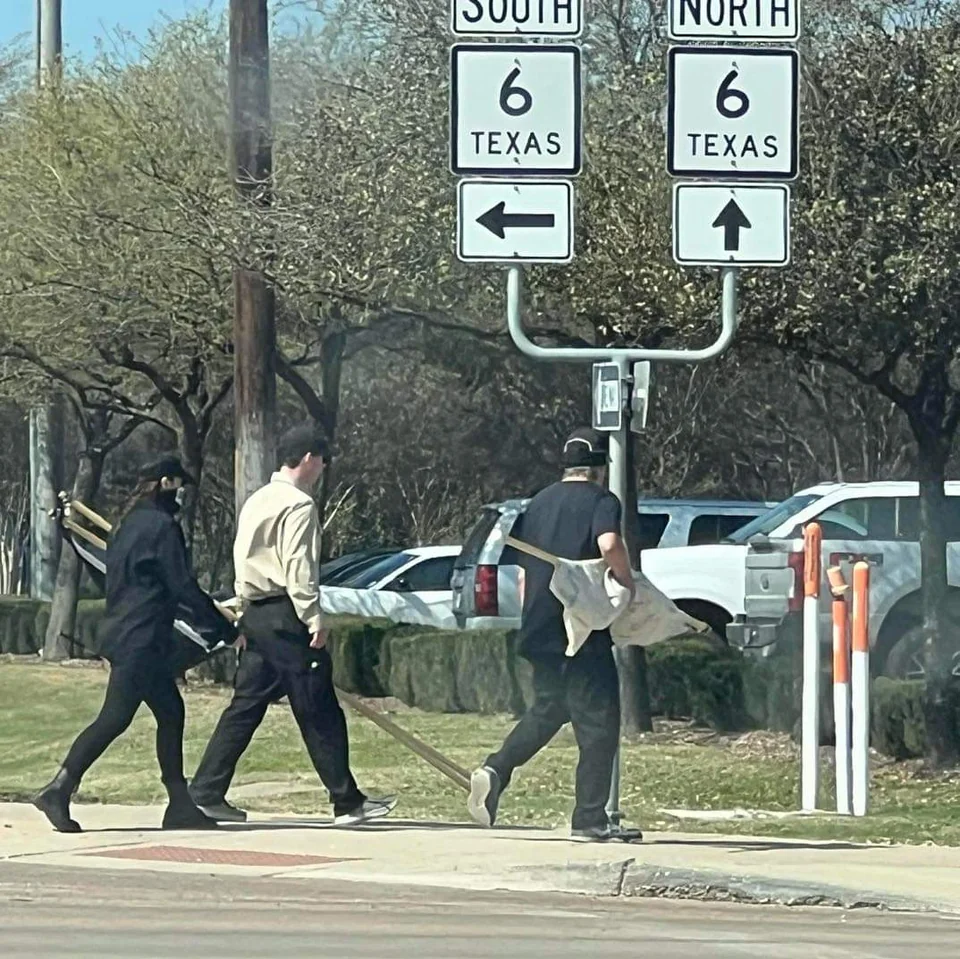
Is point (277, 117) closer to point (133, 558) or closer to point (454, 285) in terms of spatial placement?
point (454, 285)

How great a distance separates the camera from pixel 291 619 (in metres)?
10.1

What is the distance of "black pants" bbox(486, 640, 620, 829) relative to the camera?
31.7 feet

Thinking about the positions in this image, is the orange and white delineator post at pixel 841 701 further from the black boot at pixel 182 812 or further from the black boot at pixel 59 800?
the black boot at pixel 59 800

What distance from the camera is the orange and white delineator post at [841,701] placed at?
12.2 m

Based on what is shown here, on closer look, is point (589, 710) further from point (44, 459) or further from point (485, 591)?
point (44, 459)

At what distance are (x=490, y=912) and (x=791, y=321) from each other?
5.99 meters

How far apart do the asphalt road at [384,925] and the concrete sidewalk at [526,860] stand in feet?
0.46

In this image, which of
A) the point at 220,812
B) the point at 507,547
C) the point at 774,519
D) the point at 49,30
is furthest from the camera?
the point at 49,30

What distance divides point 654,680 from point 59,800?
801cm

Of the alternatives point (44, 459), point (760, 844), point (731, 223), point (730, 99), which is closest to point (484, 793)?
point (760, 844)

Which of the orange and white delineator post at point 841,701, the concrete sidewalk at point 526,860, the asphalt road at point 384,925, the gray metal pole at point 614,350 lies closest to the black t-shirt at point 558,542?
the gray metal pole at point 614,350

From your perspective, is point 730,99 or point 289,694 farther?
point 289,694

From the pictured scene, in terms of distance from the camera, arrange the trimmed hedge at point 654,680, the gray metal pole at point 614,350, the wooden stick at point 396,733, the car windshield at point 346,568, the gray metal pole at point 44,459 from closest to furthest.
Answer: the gray metal pole at point 614,350 < the wooden stick at point 396,733 < the trimmed hedge at point 654,680 < the car windshield at point 346,568 < the gray metal pole at point 44,459

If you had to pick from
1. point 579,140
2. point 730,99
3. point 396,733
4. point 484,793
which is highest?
point 730,99
